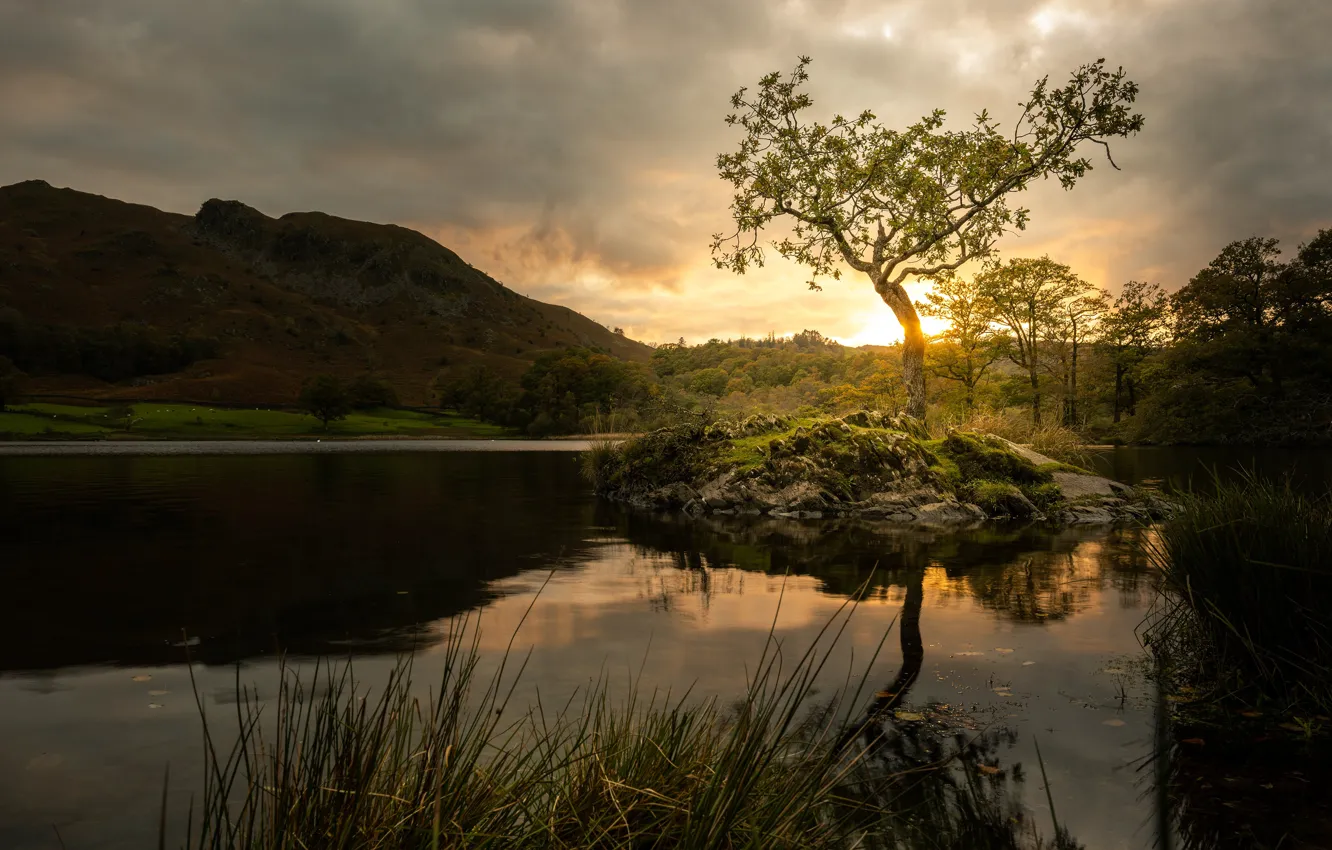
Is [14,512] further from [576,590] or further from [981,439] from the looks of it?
[981,439]

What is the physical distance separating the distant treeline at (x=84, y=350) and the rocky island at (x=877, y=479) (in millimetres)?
172743

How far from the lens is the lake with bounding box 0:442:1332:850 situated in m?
4.45

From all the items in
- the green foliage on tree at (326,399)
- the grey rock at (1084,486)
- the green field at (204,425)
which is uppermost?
the green foliage on tree at (326,399)

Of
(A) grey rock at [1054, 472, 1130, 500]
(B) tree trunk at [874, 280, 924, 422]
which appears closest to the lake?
(A) grey rock at [1054, 472, 1130, 500]

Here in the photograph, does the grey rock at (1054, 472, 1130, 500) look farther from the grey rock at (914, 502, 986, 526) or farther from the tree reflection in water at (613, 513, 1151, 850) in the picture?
the tree reflection in water at (613, 513, 1151, 850)

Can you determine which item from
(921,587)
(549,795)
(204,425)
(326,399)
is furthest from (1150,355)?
(204,425)

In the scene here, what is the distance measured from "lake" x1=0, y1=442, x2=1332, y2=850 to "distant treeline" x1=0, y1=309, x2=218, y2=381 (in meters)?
167

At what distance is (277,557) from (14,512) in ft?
33.5

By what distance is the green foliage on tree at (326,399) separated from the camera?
92.5 metres

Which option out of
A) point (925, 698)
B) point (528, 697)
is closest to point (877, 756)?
point (925, 698)

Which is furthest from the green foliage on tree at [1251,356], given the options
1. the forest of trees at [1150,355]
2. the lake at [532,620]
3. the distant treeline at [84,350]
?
the distant treeline at [84,350]

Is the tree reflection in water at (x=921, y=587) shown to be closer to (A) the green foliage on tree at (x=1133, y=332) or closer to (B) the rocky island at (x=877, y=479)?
(B) the rocky island at (x=877, y=479)

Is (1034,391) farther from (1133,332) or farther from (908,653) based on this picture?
(908,653)

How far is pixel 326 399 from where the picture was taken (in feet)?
305
